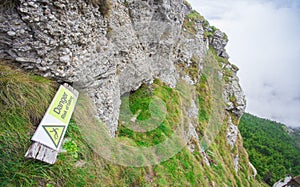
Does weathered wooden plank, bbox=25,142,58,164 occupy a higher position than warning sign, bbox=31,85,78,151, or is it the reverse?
warning sign, bbox=31,85,78,151

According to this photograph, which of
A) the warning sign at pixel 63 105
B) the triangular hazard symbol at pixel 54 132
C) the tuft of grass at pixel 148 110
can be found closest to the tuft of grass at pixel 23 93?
the warning sign at pixel 63 105

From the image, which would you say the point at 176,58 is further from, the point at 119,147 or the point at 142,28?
the point at 119,147

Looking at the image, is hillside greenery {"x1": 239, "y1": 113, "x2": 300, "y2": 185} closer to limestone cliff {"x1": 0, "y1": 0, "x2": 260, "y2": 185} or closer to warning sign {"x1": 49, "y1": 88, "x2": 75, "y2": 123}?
limestone cliff {"x1": 0, "y1": 0, "x2": 260, "y2": 185}

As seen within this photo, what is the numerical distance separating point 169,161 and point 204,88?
18.9m

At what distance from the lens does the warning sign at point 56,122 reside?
13.7 ft

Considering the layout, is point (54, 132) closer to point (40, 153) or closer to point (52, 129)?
point (52, 129)

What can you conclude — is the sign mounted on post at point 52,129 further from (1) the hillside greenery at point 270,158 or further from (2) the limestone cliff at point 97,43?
(1) the hillside greenery at point 270,158

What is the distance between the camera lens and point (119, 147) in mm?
7891

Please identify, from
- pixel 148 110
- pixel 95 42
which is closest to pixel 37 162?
pixel 95 42

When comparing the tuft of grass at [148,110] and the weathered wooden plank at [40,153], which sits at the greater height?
the tuft of grass at [148,110]

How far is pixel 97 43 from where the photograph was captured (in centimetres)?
839

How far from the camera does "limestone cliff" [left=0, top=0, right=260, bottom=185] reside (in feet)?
17.4

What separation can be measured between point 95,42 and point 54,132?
4761 millimetres

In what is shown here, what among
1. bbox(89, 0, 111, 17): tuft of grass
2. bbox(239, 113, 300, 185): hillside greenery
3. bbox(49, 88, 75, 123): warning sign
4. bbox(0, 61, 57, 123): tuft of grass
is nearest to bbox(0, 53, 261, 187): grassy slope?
bbox(0, 61, 57, 123): tuft of grass
